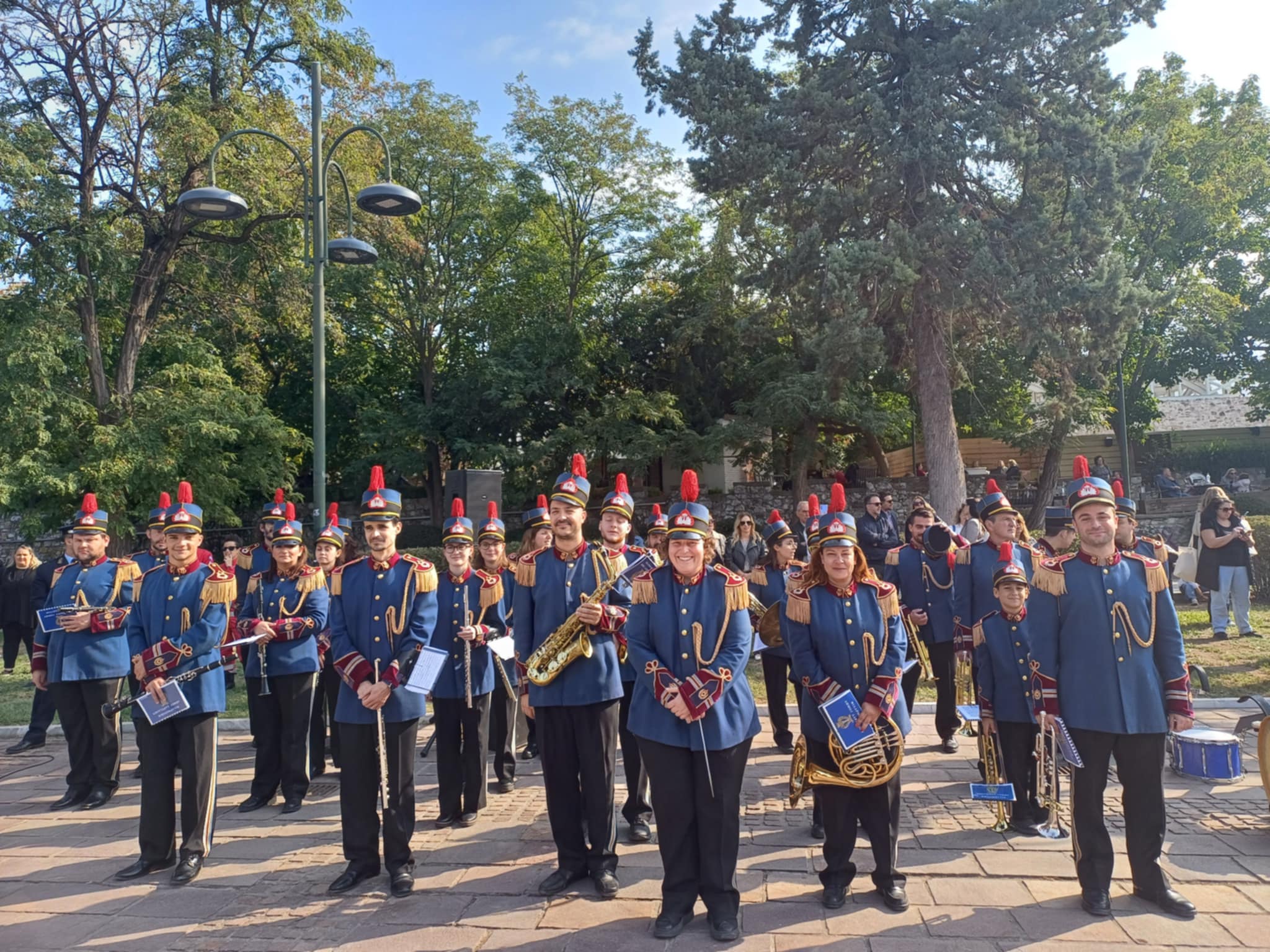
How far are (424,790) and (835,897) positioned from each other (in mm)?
3594

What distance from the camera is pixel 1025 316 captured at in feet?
51.5

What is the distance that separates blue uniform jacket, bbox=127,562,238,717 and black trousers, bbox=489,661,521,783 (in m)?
2.15

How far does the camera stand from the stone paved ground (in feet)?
13.6

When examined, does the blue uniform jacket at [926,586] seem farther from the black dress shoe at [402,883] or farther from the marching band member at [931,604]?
the black dress shoe at [402,883]

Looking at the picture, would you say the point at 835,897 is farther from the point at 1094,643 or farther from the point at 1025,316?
the point at 1025,316

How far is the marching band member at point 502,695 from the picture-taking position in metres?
6.85

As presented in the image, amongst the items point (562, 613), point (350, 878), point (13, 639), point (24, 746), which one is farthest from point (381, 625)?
point (13, 639)

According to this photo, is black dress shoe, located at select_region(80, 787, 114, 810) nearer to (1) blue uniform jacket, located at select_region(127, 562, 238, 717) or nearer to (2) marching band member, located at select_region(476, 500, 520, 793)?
(1) blue uniform jacket, located at select_region(127, 562, 238, 717)

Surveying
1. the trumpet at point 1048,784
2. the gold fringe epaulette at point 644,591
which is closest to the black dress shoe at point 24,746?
the gold fringe epaulette at point 644,591

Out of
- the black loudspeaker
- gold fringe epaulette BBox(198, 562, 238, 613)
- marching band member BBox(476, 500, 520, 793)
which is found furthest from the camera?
the black loudspeaker

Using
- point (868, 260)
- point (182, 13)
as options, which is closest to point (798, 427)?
point (868, 260)

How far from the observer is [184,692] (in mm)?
5148

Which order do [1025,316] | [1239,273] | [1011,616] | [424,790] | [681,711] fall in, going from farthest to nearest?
[1239,273], [1025,316], [424,790], [1011,616], [681,711]

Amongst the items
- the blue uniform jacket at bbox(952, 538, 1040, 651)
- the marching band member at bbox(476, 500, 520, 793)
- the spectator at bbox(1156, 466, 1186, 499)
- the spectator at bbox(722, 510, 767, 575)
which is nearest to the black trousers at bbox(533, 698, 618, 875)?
the marching band member at bbox(476, 500, 520, 793)
